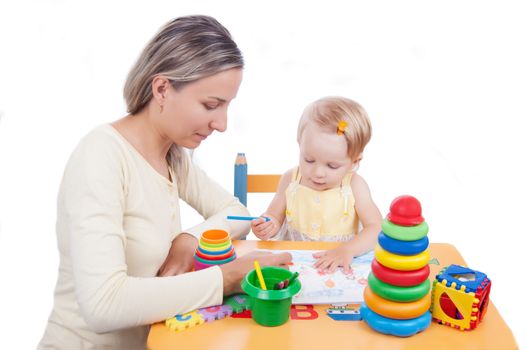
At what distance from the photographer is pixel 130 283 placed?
1157mm

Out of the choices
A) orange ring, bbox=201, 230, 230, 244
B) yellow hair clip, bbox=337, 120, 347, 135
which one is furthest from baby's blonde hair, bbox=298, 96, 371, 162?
orange ring, bbox=201, 230, 230, 244

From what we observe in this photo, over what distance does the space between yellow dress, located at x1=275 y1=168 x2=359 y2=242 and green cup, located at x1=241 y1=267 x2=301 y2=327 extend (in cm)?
54

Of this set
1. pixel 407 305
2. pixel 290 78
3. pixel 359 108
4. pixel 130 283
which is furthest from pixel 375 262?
pixel 290 78

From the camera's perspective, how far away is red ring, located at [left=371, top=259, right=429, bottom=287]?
1.12m

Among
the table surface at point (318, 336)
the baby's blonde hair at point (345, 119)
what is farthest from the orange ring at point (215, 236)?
the baby's blonde hair at point (345, 119)

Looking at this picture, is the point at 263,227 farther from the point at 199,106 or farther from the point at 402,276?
the point at 402,276

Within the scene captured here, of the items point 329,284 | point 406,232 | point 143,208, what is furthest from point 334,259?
point 143,208

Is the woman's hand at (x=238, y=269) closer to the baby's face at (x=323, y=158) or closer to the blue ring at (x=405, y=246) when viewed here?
the blue ring at (x=405, y=246)

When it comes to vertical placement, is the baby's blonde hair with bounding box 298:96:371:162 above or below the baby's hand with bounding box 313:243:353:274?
above

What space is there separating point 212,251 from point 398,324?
46 cm

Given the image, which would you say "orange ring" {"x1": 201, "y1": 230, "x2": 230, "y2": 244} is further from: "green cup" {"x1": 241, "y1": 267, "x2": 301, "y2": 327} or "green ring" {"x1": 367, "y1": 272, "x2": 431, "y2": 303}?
"green ring" {"x1": 367, "y1": 272, "x2": 431, "y2": 303}

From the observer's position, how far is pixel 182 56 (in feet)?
4.25

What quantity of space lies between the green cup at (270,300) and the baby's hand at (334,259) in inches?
9.2

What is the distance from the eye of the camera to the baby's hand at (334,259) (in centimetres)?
143
